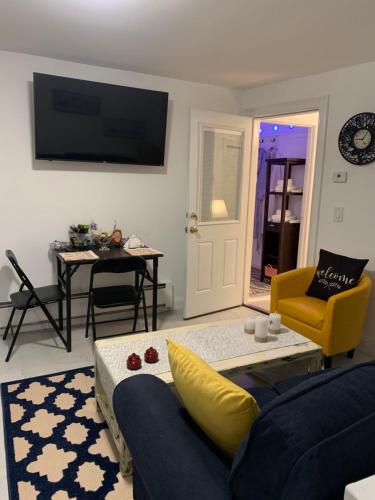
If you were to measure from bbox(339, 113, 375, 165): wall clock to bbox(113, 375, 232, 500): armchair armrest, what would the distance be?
2.54m

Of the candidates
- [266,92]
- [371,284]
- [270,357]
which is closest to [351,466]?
[270,357]

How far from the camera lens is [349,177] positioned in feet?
10.6

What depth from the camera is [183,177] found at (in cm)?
401

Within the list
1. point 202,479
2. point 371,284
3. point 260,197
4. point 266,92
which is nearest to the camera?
point 202,479

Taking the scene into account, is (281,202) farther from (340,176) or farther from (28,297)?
(28,297)

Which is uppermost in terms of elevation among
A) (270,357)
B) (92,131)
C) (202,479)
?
(92,131)

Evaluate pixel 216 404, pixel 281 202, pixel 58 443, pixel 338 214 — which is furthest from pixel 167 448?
pixel 281 202

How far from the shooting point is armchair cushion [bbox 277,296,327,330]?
2.86 meters

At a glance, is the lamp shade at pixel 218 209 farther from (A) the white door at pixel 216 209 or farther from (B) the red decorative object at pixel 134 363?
(B) the red decorative object at pixel 134 363

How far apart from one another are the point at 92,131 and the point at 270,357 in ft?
7.82

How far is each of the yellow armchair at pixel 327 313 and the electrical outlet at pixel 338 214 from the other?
546 mm

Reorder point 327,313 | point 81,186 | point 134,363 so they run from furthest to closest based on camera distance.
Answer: point 81,186 → point 327,313 → point 134,363

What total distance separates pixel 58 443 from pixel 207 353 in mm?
921

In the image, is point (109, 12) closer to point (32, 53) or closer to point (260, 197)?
point (32, 53)
